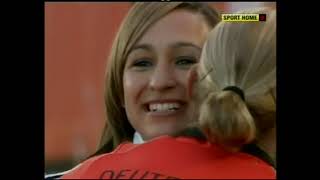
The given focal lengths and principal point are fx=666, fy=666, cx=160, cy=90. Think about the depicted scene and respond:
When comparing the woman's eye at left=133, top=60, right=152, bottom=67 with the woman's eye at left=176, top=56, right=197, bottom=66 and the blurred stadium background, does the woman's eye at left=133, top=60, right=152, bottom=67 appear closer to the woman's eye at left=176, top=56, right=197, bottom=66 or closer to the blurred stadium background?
the woman's eye at left=176, top=56, right=197, bottom=66

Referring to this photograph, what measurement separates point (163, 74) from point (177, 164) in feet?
0.53

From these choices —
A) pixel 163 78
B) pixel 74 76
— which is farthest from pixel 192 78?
pixel 74 76

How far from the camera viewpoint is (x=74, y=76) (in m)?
2.99

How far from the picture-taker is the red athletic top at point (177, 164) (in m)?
0.70

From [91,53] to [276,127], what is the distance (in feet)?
6.89

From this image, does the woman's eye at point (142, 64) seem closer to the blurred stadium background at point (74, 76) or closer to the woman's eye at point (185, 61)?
the woman's eye at point (185, 61)

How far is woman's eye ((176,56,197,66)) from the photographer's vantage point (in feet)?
2.77

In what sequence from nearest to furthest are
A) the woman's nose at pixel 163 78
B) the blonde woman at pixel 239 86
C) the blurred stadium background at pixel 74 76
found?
1. the blonde woman at pixel 239 86
2. the woman's nose at pixel 163 78
3. the blurred stadium background at pixel 74 76

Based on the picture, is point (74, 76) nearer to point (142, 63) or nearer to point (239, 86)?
point (142, 63)

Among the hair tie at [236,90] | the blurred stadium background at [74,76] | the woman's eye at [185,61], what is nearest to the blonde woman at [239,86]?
the hair tie at [236,90]

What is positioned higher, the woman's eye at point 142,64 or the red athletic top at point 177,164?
the woman's eye at point 142,64
